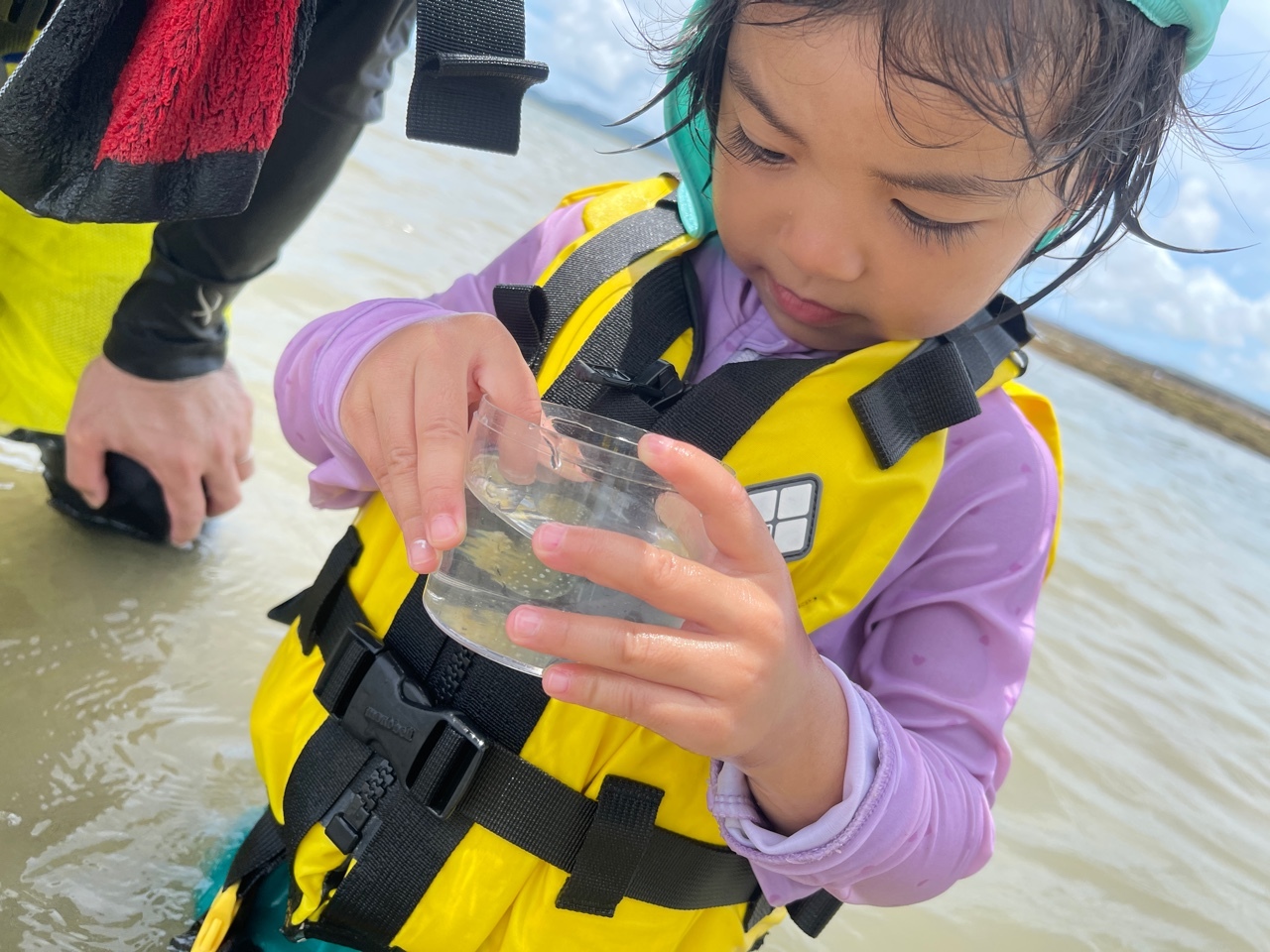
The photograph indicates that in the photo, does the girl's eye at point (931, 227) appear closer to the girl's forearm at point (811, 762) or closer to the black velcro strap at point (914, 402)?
the black velcro strap at point (914, 402)

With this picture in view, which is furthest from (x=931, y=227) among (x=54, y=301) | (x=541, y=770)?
(x=54, y=301)

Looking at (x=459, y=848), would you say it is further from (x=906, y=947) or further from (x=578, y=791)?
(x=906, y=947)

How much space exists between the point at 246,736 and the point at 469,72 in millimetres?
1327

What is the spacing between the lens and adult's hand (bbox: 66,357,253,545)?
2180mm

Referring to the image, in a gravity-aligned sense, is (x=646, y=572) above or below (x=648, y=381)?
above

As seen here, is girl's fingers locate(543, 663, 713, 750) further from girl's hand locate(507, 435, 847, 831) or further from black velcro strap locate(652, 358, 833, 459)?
black velcro strap locate(652, 358, 833, 459)

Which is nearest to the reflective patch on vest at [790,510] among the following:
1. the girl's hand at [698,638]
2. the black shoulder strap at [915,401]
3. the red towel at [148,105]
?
the black shoulder strap at [915,401]

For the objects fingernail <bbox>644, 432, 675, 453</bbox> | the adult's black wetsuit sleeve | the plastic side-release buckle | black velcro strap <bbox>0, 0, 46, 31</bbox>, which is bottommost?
the plastic side-release buckle

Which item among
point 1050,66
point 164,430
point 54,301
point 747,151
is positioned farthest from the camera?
point 54,301

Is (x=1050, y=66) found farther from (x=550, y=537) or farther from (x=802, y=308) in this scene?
(x=550, y=537)

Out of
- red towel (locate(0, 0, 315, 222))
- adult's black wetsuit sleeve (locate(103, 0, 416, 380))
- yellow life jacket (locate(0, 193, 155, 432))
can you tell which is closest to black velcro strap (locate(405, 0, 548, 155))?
red towel (locate(0, 0, 315, 222))

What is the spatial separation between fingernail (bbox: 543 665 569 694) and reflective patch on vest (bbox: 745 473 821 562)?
1.51 feet

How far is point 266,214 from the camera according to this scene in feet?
7.07

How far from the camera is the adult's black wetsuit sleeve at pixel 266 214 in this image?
6.75 feet
